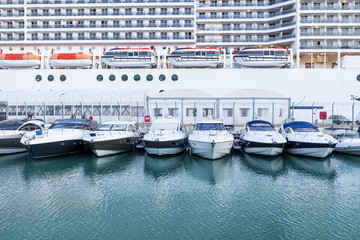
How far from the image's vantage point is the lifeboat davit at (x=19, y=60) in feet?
109

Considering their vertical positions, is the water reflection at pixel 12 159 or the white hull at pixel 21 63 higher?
the white hull at pixel 21 63

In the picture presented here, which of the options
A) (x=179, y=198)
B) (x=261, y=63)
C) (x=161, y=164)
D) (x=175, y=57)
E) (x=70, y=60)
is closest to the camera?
(x=179, y=198)

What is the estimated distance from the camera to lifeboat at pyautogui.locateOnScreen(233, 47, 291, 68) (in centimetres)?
3100

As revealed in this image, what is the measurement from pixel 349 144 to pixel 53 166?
740 inches

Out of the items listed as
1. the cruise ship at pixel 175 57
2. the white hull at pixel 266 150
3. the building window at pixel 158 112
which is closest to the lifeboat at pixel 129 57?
the cruise ship at pixel 175 57

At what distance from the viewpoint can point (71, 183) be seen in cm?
1300

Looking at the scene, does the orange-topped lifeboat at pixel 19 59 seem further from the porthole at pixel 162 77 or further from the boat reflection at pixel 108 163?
the boat reflection at pixel 108 163

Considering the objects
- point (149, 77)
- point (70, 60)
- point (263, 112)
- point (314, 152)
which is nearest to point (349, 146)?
point (314, 152)

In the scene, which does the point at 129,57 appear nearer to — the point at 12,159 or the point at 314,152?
the point at 12,159

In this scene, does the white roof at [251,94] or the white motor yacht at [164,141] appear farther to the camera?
the white roof at [251,94]

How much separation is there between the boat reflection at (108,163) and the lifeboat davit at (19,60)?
21400 millimetres

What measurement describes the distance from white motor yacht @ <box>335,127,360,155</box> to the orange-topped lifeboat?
110ft

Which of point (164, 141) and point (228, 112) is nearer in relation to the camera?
point (164, 141)

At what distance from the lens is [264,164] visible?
16.5 meters
